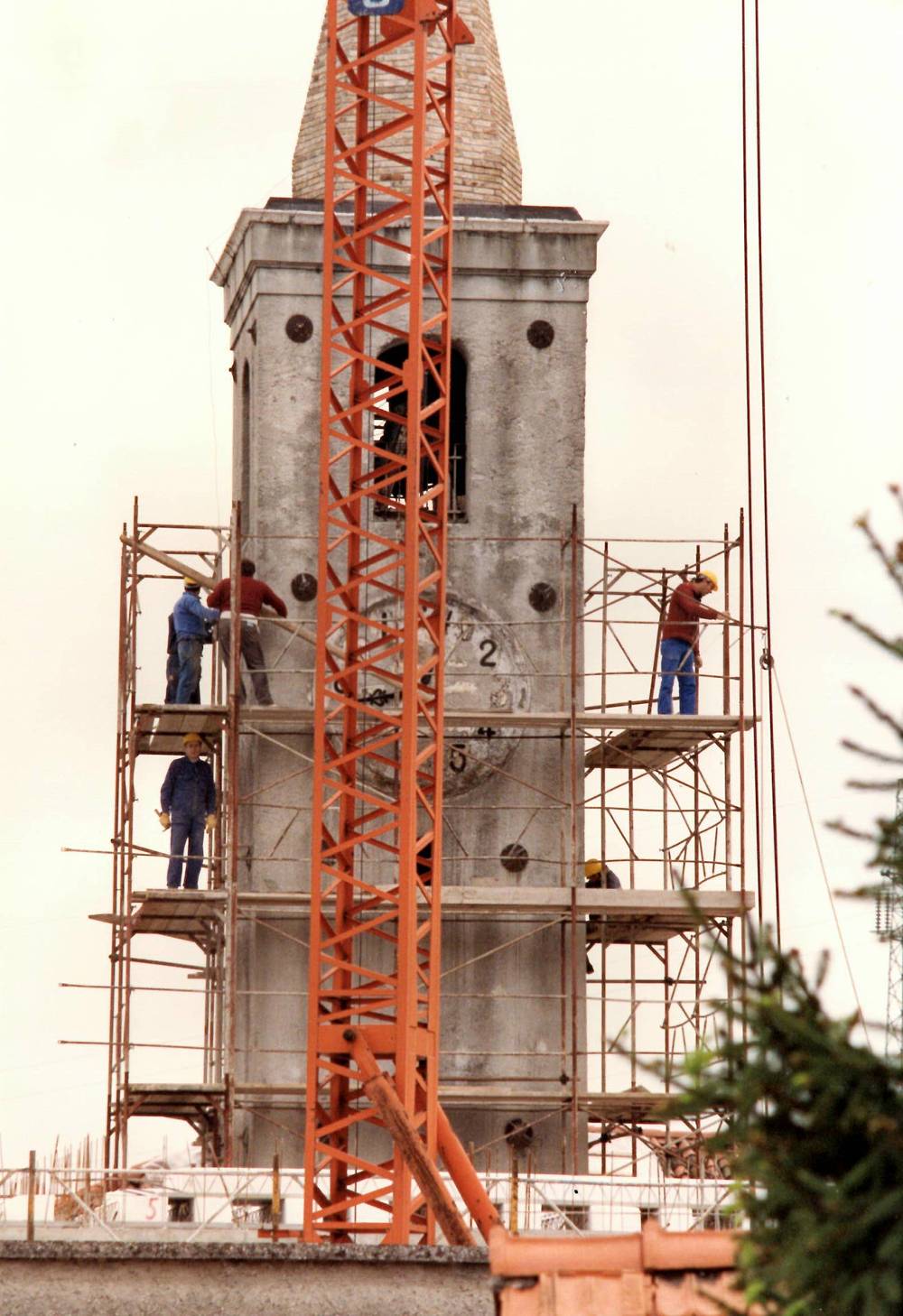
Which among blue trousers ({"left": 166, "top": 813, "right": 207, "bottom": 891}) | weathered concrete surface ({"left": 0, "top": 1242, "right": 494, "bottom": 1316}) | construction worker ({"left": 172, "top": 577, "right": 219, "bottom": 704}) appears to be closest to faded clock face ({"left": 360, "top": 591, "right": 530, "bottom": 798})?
construction worker ({"left": 172, "top": 577, "right": 219, "bottom": 704})

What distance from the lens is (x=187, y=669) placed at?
32.9 meters

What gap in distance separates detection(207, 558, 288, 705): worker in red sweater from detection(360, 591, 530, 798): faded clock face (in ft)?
3.70

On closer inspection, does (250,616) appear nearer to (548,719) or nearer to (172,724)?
(172,724)

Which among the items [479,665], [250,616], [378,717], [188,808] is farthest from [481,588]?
[378,717]

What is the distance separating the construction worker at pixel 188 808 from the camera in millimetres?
32531

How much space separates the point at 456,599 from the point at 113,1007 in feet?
18.7

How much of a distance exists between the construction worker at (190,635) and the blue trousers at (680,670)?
4.78m

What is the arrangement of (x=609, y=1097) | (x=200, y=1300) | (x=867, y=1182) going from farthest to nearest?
(x=609, y=1097) < (x=200, y=1300) < (x=867, y=1182)

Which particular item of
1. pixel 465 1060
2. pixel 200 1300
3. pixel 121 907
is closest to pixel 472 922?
pixel 465 1060

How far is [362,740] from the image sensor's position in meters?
32.2

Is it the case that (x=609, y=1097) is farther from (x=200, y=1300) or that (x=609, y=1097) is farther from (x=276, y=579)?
(x=200, y=1300)

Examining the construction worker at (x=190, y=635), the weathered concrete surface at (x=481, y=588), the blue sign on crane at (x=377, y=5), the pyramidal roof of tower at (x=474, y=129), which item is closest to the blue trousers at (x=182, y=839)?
the weathered concrete surface at (x=481, y=588)

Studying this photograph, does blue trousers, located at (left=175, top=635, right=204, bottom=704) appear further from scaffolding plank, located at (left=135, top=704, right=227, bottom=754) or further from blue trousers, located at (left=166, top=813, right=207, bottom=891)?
blue trousers, located at (left=166, top=813, right=207, bottom=891)

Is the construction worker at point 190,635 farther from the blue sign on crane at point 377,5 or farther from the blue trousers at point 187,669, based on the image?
the blue sign on crane at point 377,5
